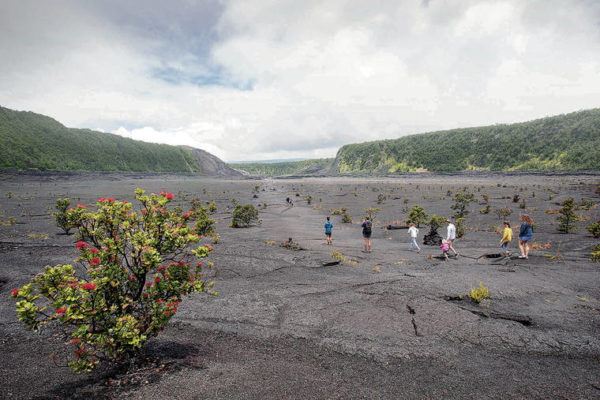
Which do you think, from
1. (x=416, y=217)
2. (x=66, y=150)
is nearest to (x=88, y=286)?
(x=416, y=217)

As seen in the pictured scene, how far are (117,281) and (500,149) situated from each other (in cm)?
12435

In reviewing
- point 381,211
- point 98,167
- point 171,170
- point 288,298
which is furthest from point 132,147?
point 288,298

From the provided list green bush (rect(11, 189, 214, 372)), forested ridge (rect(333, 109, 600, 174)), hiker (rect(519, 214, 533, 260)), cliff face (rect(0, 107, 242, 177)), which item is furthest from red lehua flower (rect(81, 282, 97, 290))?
forested ridge (rect(333, 109, 600, 174))

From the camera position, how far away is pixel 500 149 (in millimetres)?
108562

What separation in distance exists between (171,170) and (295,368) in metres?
159

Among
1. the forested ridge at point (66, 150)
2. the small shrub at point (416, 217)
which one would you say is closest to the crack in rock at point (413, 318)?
the small shrub at point (416, 217)

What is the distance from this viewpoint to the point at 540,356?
25.9 feet

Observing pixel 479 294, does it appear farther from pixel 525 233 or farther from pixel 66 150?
pixel 66 150

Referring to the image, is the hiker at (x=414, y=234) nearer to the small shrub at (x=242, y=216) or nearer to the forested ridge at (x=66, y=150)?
the small shrub at (x=242, y=216)

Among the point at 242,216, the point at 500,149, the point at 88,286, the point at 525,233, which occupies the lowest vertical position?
the point at 242,216

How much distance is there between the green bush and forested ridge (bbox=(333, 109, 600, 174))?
9455cm

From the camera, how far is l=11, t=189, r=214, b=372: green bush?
19.5ft

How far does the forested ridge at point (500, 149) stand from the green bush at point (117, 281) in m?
94.5

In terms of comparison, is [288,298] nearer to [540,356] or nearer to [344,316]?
[344,316]
